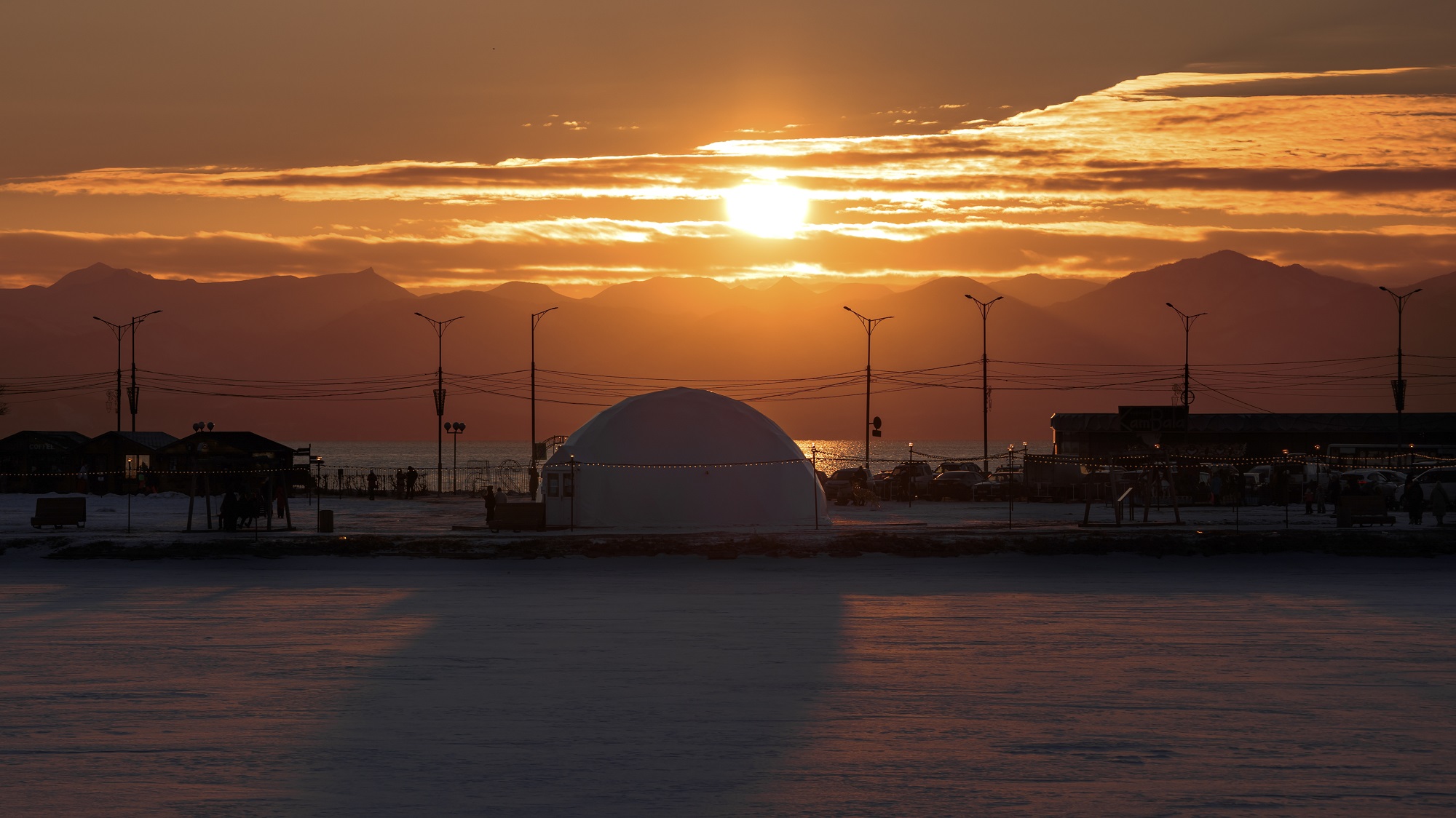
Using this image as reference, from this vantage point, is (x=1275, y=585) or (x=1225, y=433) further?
(x=1225, y=433)

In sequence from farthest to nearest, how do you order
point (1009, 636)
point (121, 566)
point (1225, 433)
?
point (1225, 433) → point (121, 566) → point (1009, 636)

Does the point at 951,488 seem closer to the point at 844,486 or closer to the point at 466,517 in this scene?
the point at 844,486

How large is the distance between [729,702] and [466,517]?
39396 mm

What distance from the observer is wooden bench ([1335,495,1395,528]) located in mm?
39406

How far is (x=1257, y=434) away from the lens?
92062mm

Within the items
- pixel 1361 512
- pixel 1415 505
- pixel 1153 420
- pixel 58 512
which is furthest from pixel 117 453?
pixel 1415 505

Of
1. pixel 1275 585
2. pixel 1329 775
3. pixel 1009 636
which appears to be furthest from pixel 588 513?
pixel 1329 775

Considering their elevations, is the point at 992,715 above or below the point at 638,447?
below

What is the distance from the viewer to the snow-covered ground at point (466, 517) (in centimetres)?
4172

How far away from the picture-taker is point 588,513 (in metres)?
44.3

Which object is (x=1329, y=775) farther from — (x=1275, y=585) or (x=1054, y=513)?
(x=1054, y=513)

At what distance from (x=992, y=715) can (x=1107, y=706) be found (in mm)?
1358

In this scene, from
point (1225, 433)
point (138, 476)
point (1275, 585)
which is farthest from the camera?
point (1225, 433)

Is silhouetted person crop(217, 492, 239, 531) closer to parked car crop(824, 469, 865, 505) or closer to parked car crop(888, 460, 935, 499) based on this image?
parked car crop(824, 469, 865, 505)
